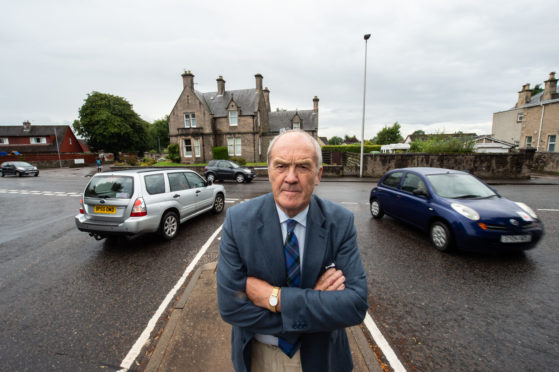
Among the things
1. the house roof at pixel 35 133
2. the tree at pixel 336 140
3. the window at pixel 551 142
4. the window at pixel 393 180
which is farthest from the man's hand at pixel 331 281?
the tree at pixel 336 140

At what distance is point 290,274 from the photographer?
144 cm

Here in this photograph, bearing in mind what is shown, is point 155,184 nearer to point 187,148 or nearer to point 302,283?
point 302,283

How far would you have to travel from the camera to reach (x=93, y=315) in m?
3.10

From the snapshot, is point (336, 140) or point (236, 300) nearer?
point (236, 300)

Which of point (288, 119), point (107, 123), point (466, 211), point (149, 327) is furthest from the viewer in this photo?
point (107, 123)

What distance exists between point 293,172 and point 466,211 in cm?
473

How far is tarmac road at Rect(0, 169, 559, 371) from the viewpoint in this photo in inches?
97.5

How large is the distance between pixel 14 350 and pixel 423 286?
537cm

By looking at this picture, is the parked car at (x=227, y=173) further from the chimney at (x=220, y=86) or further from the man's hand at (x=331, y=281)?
the chimney at (x=220, y=86)

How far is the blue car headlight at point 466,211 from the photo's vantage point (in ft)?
14.3

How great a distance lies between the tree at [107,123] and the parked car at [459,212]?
154 ft

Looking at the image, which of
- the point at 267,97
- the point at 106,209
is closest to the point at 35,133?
the point at 267,97

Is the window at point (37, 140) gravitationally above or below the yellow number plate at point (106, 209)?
above

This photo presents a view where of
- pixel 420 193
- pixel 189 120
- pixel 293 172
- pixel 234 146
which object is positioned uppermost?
pixel 189 120
